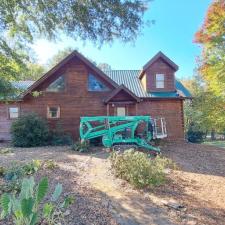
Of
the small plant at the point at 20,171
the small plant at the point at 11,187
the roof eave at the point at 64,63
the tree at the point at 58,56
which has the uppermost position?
the tree at the point at 58,56

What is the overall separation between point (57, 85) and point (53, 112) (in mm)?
1903

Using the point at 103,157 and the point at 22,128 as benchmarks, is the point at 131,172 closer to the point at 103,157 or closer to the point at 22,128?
the point at 103,157

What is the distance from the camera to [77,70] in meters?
18.6

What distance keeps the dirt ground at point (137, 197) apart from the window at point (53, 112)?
8.50 metres

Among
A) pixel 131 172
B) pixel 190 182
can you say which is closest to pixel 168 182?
pixel 190 182

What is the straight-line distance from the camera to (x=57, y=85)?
1870 centimetres

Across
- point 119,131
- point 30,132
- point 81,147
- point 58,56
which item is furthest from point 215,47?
point 58,56

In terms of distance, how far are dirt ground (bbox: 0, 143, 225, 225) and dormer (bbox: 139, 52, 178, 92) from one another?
1003 cm

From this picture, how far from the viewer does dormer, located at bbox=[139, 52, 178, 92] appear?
1964 cm

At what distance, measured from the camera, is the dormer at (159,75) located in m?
19.6

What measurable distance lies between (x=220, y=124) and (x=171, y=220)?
597 centimetres

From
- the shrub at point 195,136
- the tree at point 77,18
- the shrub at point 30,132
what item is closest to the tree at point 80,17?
the tree at point 77,18

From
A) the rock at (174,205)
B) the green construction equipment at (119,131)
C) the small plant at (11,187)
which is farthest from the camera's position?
the green construction equipment at (119,131)

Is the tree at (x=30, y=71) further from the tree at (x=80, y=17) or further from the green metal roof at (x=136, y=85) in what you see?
the green metal roof at (x=136, y=85)
